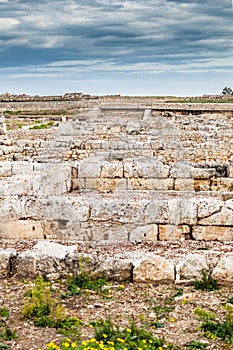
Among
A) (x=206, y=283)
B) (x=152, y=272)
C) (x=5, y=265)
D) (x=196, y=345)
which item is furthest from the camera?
(x=5, y=265)

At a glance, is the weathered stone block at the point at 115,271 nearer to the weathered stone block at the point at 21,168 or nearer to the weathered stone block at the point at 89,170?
the weathered stone block at the point at 21,168

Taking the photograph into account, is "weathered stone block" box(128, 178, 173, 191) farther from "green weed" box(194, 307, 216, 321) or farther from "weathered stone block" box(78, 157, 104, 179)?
"green weed" box(194, 307, 216, 321)

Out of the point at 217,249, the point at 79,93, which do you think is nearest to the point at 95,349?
the point at 217,249

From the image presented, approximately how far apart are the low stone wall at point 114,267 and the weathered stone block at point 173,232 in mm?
1704

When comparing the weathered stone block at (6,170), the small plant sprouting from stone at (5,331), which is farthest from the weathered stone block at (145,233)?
the weathered stone block at (6,170)

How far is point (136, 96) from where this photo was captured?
7875 cm

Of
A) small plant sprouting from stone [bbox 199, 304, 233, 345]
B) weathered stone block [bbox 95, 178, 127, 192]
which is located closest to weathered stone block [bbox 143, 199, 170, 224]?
small plant sprouting from stone [bbox 199, 304, 233, 345]

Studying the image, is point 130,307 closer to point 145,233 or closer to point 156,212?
point 145,233

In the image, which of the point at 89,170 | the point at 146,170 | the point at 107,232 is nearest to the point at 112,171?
the point at 89,170

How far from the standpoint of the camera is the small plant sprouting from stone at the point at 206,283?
18.5 ft

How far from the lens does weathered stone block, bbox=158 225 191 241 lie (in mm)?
7691

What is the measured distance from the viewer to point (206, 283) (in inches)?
223

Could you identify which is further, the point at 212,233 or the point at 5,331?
the point at 212,233

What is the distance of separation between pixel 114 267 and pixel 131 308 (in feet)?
2.44
